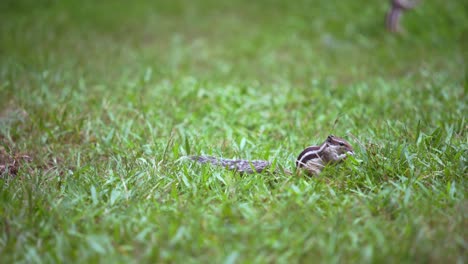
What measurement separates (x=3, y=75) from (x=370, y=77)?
17.4 feet

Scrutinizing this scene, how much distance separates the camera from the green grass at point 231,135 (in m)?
2.64

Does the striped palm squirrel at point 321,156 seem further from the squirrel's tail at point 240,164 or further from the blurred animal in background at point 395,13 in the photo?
the blurred animal in background at point 395,13

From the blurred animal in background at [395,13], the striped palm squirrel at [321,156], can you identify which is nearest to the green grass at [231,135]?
the striped palm squirrel at [321,156]

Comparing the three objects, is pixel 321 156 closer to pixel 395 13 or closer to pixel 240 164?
pixel 240 164

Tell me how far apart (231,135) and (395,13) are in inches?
224

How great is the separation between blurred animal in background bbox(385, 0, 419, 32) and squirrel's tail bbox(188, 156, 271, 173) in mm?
6267

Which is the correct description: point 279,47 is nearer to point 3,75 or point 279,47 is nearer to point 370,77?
point 370,77

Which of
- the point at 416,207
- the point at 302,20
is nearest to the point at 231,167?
the point at 416,207

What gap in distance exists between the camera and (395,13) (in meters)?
8.66

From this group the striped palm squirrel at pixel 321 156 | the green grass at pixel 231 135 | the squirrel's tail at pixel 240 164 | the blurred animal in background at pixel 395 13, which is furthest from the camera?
the blurred animal in background at pixel 395 13

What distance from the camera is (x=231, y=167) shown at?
3.61 m

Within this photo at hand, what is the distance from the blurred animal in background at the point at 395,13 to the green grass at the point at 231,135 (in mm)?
257

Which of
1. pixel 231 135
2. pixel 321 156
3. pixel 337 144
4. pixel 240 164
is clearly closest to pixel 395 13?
Answer: pixel 231 135

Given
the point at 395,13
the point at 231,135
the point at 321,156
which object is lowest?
the point at 231,135
